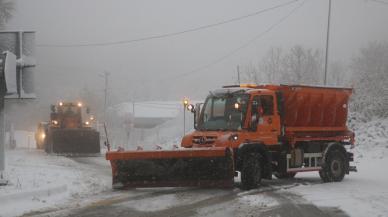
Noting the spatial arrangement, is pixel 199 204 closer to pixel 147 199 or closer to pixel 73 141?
pixel 147 199

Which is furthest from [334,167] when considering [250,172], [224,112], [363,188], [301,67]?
[301,67]

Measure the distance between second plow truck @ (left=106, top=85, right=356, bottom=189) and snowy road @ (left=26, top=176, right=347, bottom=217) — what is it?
494 mm

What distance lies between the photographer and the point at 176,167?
1433 cm

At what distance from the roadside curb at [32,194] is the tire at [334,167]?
8162 millimetres

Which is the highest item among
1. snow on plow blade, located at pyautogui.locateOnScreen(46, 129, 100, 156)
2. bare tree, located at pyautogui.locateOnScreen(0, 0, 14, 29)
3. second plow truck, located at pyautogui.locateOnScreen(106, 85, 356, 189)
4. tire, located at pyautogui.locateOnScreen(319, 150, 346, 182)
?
bare tree, located at pyautogui.locateOnScreen(0, 0, 14, 29)

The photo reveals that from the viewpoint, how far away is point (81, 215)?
10.4 m

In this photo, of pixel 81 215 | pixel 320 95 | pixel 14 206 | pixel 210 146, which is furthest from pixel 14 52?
pixel 320 95

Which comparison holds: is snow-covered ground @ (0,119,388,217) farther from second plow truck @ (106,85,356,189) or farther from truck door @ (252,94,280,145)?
truck door @ (252,94,280,145)

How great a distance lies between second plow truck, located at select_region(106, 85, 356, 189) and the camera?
14.3m

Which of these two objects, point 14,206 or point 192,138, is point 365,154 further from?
point 14,206

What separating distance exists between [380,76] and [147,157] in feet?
109

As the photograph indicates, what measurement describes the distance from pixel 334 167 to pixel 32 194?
9738mm

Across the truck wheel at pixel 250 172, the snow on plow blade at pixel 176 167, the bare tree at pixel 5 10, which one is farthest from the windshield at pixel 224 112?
the bare tree at pixel 5 10

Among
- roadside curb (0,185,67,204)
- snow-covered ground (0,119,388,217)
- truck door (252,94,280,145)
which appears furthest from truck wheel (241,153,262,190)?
roadside curb (0,185,67,204)
